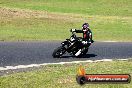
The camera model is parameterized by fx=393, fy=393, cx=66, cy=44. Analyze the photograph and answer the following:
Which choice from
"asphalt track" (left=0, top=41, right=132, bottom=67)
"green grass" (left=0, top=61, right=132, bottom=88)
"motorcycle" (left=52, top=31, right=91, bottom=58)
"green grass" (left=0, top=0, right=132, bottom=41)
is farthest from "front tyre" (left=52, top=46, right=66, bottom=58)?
"green grass" (left=0, top=0, right=132, bottom=41)

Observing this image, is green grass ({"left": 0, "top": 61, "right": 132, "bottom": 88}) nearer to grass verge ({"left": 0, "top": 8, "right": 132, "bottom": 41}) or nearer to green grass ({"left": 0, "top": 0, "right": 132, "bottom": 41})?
green grass ({"left": 0, "top": 0, "right": 132, "bottom": 41})

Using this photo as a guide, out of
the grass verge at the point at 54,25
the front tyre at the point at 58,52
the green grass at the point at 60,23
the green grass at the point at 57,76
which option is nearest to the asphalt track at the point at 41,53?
the front tyre at the point at 58,52

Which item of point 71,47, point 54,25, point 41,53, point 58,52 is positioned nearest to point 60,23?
point 54,25

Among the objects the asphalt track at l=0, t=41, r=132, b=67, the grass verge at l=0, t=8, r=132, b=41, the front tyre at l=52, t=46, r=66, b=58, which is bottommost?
the grass verge at l=0, t=8, r=132, b=41

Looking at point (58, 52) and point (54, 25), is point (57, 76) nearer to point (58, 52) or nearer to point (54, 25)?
point (58, 52)

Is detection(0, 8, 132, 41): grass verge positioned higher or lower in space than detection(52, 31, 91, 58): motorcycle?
lower

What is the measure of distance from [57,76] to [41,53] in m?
6.68

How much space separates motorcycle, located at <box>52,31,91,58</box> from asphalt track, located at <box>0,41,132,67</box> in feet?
0.94

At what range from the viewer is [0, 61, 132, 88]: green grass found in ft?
41.5

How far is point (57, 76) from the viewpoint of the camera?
556 inches

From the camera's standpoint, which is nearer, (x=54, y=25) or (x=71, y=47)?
(x=71, y=47)

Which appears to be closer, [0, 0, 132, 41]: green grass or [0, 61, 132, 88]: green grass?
[0, 61, 132, 88]: green grass

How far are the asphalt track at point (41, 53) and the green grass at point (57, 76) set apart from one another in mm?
1807

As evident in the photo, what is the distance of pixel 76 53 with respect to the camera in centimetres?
1994
